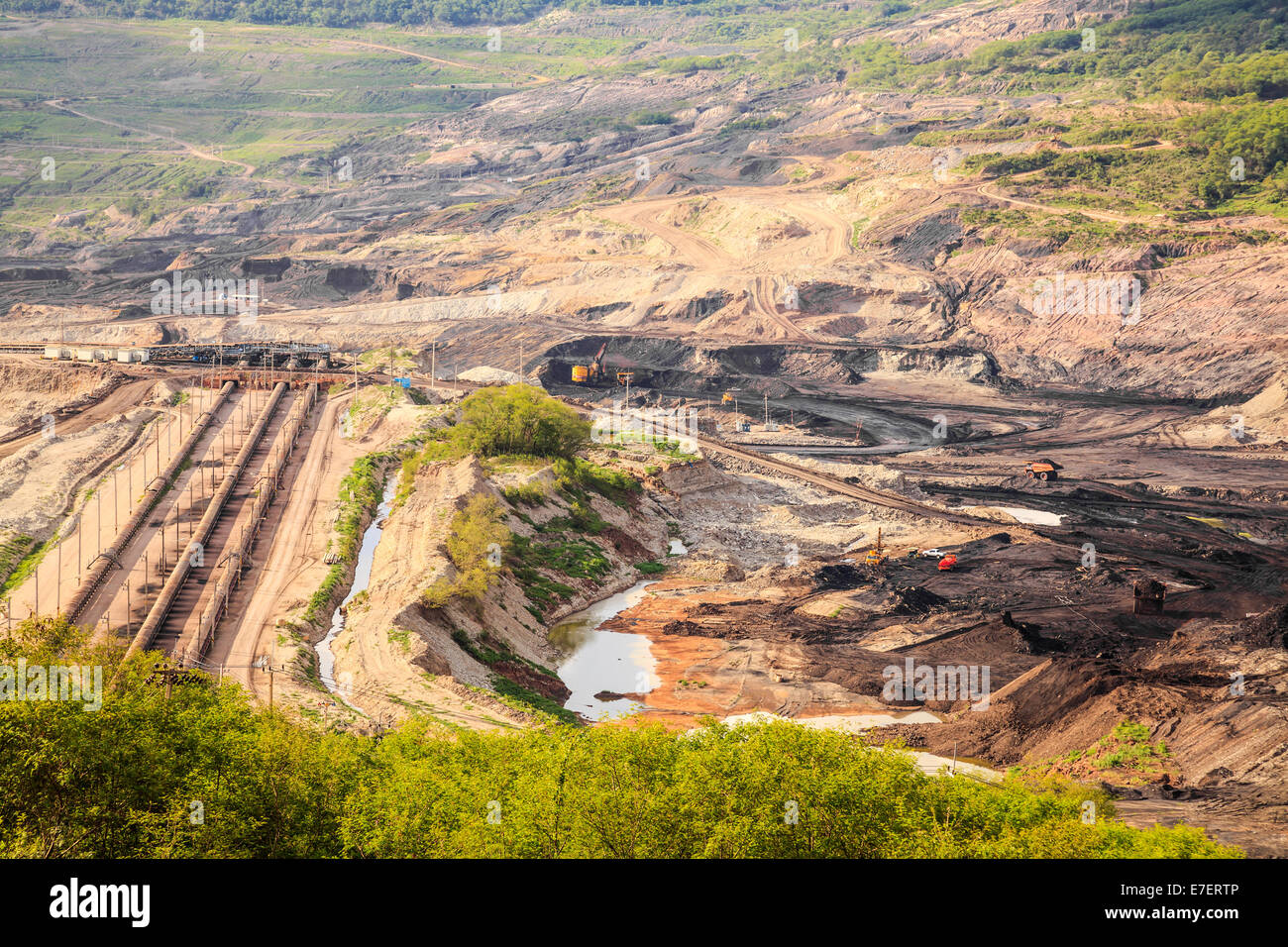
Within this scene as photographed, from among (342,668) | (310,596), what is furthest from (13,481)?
(342,668)

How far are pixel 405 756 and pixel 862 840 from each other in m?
13.7

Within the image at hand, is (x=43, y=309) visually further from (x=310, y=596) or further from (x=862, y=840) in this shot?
(x=862, y=840)

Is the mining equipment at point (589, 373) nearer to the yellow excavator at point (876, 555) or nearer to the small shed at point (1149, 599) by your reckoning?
the yellow excavator at point (876, 555)

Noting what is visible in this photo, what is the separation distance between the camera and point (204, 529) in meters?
70.4

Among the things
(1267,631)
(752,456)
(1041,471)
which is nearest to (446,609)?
(1267,631)

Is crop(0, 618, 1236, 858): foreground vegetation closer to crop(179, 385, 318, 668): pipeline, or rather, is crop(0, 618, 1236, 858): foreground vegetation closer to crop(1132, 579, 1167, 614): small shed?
crop(179, 385, 318, 668): pipeline

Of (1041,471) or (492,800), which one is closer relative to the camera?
(492,800)

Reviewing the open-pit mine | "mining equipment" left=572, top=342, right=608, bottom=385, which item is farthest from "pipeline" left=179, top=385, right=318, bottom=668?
"mining equipment" left=572, top=342, right=608, bottom=385

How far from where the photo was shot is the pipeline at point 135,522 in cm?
6025

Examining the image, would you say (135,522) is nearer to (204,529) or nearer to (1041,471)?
(204,529)

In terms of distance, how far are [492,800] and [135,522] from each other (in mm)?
50314

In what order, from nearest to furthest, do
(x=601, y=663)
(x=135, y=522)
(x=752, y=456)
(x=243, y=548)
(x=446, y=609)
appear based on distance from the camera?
(x=446, y=609)
(x=601, y=663)
(x=243, y=548)
(x=135, y=522)
(x=752, y=456)

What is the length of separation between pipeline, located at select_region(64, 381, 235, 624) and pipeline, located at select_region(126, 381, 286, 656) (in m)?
3.24

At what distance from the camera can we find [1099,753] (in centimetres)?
5000
